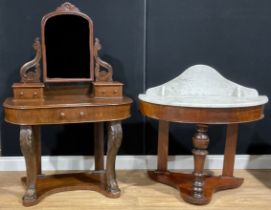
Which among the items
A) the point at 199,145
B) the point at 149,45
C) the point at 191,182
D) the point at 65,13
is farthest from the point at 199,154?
the point at 65,13

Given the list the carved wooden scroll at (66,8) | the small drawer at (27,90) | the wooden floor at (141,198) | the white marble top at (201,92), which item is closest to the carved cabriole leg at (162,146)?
the wooden floor at (141,198)

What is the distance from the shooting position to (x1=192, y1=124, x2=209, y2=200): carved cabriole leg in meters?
2.27

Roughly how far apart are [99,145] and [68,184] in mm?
378

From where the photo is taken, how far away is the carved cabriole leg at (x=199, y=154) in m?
2.27

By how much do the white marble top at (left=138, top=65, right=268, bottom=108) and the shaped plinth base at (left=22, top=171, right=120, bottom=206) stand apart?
740 mm

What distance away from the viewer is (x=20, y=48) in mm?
2799

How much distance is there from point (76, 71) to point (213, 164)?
4.84ft

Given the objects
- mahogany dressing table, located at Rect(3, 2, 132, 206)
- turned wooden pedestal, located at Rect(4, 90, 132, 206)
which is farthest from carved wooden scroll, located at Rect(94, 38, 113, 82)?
turned wooden pedestal, located at Rect(4, 90, 132, 206)

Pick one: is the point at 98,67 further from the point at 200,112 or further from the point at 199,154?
the point at 199,154

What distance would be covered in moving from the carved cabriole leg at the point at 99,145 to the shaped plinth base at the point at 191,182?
43 centimetres

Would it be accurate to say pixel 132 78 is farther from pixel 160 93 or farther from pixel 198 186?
pixel 198 186

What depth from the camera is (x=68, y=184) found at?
2586mm

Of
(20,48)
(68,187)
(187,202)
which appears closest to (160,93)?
(187,202)

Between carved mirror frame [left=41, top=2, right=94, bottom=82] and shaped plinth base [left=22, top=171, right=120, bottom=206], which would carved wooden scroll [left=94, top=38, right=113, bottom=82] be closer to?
carved mirror frame [left=41, top=2, right=94, bottom=82]
